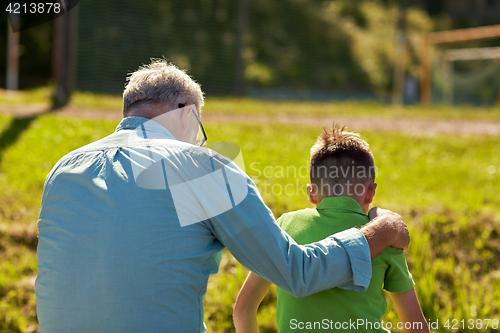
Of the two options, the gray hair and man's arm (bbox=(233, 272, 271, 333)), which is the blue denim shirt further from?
man's arm (bbox=(233, 272, 271, 333))

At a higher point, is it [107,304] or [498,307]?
[107,304]

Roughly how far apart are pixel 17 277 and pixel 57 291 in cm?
226

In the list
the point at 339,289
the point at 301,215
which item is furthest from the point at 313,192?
the point at 339,289

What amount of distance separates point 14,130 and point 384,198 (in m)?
4.79

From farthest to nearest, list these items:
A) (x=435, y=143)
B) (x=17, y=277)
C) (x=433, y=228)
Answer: (x=435, y=143) < (x=433, y=228) < (x=17, y=277)

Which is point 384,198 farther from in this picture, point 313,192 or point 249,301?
point 249,301

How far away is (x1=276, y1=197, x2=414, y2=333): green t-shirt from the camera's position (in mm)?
1692

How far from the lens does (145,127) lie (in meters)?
1.70

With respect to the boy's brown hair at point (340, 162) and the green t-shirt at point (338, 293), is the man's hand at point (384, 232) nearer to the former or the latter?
the green t-shirt at point (338, 293)

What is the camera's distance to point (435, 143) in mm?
6867

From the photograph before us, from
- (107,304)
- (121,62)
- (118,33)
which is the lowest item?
(107,304)

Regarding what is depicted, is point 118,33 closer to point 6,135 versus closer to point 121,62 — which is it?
point 121,62

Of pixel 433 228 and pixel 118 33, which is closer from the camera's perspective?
pixel 433 228

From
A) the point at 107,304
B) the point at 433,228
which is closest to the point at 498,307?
the point at 433,228
